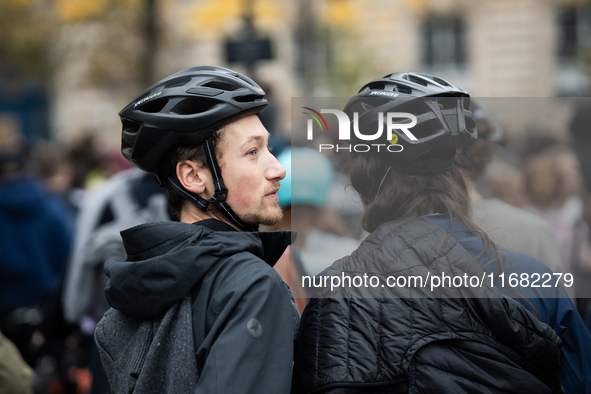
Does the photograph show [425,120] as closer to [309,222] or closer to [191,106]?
[191,106]

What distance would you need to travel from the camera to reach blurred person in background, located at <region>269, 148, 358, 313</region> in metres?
2.25

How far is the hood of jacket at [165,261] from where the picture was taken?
6.50ft

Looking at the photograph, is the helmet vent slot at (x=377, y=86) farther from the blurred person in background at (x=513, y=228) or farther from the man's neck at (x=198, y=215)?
the man's neck at (x=198, y=215)

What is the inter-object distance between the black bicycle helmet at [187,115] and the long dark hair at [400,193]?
48 centimetres

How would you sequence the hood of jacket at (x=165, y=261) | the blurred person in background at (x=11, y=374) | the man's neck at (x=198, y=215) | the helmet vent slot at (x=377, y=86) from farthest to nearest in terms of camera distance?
the blurred person in background at (x=11, y=374) → the man's neck at (x=198, y=215) → the helmet vent slot at (x=377, y=86) → the hood of jacket at (x=165, y=261)

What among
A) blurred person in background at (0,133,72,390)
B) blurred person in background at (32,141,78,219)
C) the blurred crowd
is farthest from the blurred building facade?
blurred person in background at (0,133,72,390)

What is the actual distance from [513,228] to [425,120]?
0.55m

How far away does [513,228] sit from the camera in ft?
7.39

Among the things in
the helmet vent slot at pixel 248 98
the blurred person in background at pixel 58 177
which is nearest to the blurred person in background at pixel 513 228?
the helmet vent slot at pixel 248 98

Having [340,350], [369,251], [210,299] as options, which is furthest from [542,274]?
[210,299]

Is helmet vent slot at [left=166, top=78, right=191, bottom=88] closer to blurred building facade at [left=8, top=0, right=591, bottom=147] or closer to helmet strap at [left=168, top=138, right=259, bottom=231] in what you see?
Answer: helmet strap at [left=168, top=138, right=259, bottom=231]

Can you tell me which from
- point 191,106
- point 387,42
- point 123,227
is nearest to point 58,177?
point 123,227

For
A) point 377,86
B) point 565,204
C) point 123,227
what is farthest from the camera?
point 123,227

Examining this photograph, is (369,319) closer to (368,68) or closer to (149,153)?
(149,153)
